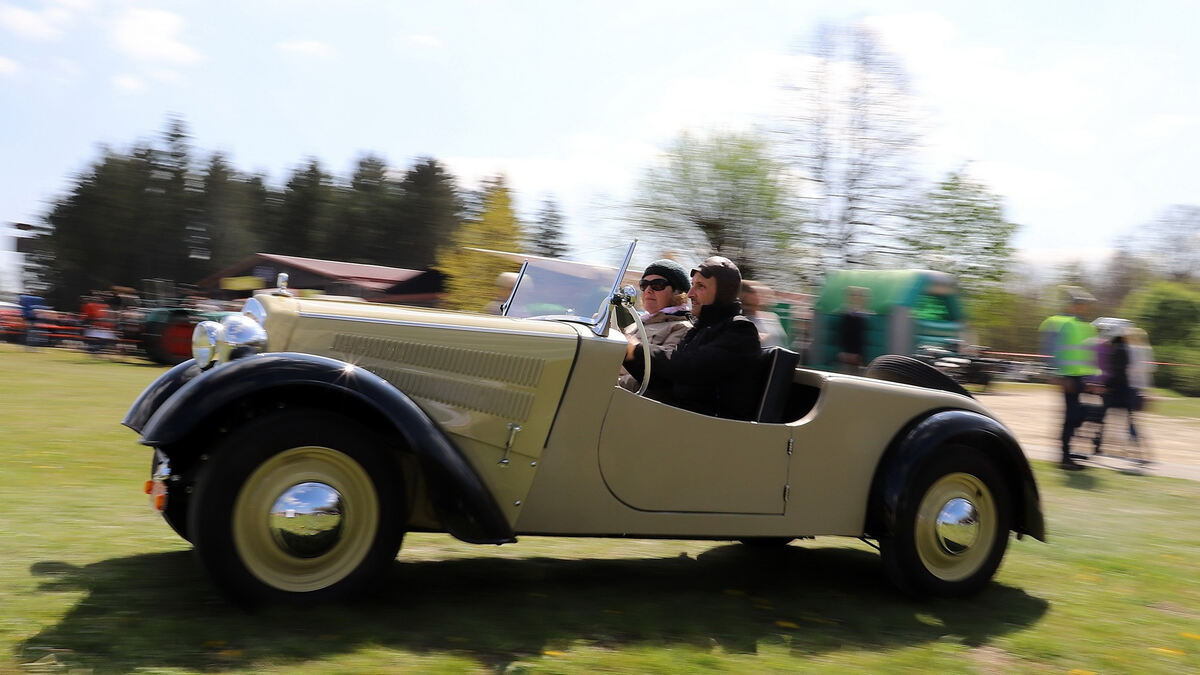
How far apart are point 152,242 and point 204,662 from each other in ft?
182

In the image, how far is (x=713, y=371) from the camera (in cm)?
457

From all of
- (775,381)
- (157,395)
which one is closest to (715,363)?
(775,381)

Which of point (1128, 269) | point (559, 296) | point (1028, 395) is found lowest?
point (1028, 395)

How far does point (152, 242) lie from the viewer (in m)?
53.5

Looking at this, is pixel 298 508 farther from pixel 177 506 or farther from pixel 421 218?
pixel 421 218

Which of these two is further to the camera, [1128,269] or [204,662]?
[1128,269]

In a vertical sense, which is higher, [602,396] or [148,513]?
[602,396]

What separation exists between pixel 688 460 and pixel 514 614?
98 centimetres

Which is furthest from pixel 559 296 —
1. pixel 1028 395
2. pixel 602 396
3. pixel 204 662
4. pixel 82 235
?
pixel 82 235

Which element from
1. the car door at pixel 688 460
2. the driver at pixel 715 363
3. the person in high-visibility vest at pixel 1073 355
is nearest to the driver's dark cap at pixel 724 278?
the driver at pixel 715 363

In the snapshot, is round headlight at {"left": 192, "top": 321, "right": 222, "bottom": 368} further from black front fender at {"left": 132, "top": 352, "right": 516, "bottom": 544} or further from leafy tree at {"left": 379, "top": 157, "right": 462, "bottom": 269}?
leafy tree at {"left": 379, "top": 157, "right": 462, "bottom": 269}

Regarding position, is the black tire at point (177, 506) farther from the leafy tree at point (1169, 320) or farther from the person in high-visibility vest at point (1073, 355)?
the leafy tree at point (1169, 320)

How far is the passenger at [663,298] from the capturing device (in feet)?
17.3

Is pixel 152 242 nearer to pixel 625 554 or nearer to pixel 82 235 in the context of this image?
pixel 82 235
